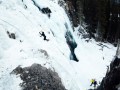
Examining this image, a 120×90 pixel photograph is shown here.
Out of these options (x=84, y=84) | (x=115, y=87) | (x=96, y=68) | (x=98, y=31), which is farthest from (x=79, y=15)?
(x=115, y=87)

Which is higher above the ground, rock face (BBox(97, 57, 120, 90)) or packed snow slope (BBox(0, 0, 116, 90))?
packed snow slope (BBox(0, 0, 116, 90))

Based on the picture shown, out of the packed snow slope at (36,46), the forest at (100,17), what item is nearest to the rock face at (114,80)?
the packed snow slope at (36,46)

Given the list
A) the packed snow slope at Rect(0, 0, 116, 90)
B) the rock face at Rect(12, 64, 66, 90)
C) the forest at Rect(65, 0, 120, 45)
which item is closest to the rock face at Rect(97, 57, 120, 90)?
the packed snow slope at Rect(0, 0, 116, 90)

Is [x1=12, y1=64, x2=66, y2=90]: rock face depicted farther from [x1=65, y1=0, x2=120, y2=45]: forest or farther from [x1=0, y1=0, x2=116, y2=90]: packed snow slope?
[x1=65, y1=0, x2=120, y2=45]: forest

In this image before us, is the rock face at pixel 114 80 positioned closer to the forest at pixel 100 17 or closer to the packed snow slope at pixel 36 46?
the packed snow slope at pixel 36 46

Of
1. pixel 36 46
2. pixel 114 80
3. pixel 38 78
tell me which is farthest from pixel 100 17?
pixel 38 78

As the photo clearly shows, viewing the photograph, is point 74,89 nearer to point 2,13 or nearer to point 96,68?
point 2,13
